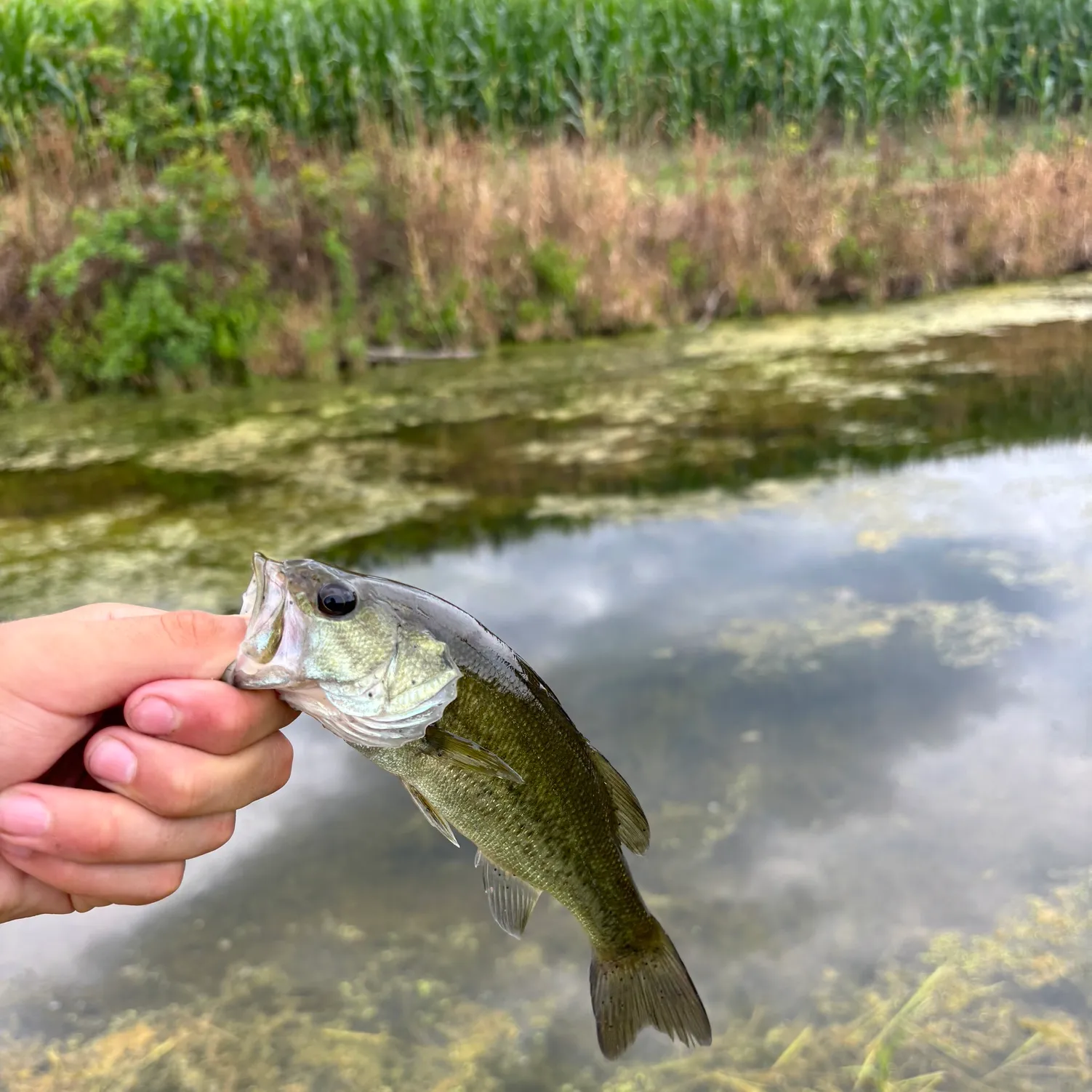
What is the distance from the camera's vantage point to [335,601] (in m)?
1.09

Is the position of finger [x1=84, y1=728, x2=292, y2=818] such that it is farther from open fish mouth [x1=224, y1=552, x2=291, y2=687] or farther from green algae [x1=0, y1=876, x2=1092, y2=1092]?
green algae [x1=0, y1=876, x2=1092, y2=1092]

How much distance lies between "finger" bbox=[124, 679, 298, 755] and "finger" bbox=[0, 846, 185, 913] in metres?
0.22

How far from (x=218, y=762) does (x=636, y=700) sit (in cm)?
210

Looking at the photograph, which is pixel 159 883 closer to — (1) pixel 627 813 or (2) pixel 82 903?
(2) pixel 82 903

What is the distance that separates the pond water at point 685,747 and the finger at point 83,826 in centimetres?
108

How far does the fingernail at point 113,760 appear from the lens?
45.9 inches

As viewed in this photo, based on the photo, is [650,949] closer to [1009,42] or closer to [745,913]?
[745,913]

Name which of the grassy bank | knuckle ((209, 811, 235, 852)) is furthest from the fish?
the grassy bank

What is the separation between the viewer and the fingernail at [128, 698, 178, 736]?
3.74 ft

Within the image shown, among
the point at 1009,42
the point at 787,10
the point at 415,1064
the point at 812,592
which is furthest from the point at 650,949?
the point at 1009,42

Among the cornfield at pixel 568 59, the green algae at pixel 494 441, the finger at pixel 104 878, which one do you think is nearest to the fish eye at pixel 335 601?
the finger at pixel 104 878

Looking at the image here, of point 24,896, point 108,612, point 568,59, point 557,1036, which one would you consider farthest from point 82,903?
point 568,59

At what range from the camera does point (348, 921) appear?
2480mm

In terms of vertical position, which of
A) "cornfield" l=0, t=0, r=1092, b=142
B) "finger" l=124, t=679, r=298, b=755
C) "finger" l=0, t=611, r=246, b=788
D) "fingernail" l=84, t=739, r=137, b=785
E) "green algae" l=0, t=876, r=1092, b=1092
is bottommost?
"green algae" l=0, t=876, r=1092, b=1092
